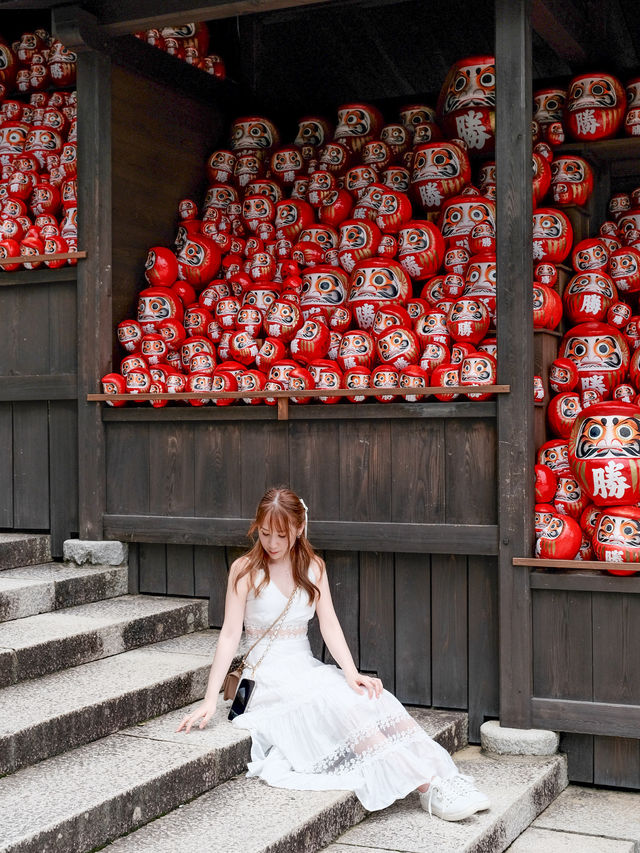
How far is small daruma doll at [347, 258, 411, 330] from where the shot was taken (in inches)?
193

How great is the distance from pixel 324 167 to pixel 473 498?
2.18 m

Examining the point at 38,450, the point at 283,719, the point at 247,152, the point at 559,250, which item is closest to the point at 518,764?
the point at 283,719

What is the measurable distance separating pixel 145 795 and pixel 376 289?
8.53 feet

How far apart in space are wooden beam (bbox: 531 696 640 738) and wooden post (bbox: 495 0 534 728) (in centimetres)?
6

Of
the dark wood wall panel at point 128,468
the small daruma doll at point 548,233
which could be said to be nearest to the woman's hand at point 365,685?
the dark wood wall panel at point 128,468

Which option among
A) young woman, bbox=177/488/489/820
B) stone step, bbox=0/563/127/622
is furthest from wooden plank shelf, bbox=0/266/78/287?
young woman, bbox=177/488/489/820

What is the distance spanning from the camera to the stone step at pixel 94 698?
336cm

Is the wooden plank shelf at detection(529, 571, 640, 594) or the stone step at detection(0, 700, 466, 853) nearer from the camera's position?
the stone step at detection(0, 700, 466, 853)

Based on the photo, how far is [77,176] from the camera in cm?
526

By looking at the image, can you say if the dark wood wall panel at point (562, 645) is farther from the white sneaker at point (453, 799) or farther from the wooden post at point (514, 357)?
the white sneaker at point (453, 799)

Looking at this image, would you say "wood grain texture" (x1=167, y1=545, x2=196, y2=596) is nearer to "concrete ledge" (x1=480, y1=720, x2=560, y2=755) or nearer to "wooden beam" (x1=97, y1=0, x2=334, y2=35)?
"concrete ledge" (x1=480, y1=720, x2=560, y2=755)

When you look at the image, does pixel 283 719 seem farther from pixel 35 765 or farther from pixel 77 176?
pixel 77 176

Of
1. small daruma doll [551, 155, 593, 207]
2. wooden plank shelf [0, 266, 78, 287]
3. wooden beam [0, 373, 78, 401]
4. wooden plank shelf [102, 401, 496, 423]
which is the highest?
small daruma doll [551, 155, 593, 207]

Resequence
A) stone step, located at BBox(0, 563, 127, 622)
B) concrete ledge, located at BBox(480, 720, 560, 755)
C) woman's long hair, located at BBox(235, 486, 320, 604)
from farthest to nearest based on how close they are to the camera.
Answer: stone step, located at BBox(0, 563, 127, 622)
concrete ledge, located at BBox(480, 720, 560, 755)
woman's long hair, located at BBox(235, 486, 320, 604)
